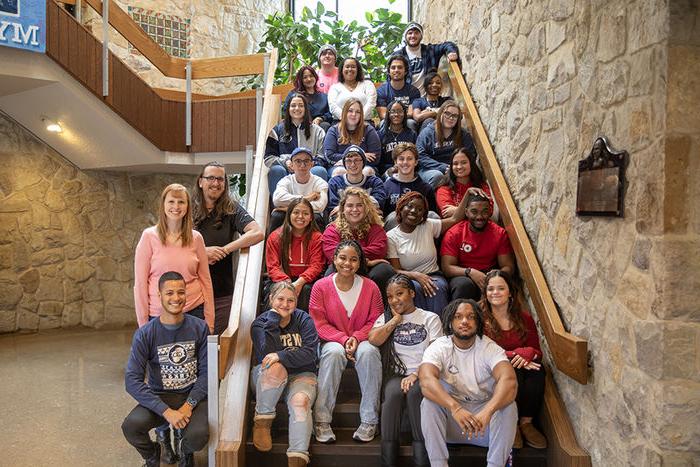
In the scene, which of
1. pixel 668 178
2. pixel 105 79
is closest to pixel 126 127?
pixel 105 79

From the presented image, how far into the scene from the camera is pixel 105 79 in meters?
5.13

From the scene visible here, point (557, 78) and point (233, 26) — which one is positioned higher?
point (233, 26)

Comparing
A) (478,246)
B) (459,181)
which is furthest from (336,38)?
(478,246)

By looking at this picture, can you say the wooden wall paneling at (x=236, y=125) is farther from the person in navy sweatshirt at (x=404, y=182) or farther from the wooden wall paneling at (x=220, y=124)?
the person in navy sweatshirt at (x=404, y=182)

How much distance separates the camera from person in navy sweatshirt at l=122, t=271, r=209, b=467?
8.68 feet

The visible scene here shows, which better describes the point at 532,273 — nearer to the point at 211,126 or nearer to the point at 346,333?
the point at 346,333

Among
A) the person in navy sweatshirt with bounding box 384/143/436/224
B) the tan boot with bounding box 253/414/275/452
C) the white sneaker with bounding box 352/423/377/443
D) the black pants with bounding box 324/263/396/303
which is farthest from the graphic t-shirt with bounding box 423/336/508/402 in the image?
the person in navy sweatshirt with bounding box 384/143/436/224

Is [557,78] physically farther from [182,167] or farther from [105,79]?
[182,167]

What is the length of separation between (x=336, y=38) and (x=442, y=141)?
10.6ft

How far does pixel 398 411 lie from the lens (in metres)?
2.74

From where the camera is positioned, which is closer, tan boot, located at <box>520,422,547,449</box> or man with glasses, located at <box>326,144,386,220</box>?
tan boot, located at <box>520,422,547,449</box>

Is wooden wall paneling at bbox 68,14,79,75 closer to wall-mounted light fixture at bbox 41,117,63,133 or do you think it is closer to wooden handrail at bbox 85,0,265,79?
wooden handrail at bbox 85,0,265,79

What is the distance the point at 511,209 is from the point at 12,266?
16.4 feet

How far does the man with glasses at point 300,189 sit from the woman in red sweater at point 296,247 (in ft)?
0.90
